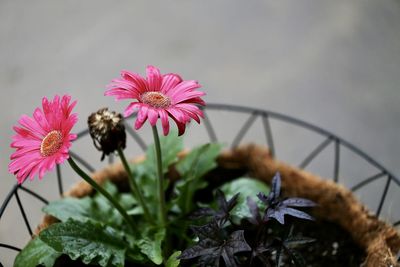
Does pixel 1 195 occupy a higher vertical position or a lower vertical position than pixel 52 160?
lower

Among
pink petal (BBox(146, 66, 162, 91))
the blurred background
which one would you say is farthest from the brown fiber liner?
the blurred background

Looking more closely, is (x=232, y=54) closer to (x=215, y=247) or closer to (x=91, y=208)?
(x=91, y=208)

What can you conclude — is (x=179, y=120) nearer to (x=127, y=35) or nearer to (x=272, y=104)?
(x=272, y=104)

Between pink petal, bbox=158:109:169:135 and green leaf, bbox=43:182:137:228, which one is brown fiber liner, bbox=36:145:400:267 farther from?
pink petal, bbox=158:109:169:135

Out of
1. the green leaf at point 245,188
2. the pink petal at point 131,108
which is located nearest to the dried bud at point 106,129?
the pink petal at point 131,108

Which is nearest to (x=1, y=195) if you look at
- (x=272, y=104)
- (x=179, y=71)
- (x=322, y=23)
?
(x=179, y=71)

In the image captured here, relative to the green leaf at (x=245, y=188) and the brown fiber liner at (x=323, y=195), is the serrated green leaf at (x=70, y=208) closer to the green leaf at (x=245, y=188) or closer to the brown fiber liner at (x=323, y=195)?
the brown fiber liner at (x=323, y=195)
